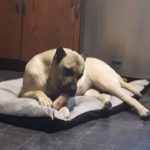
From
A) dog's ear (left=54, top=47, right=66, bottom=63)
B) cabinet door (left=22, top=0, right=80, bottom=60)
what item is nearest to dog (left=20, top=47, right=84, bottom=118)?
dog's ear (left=54, top=47, right=66, bottom=63)

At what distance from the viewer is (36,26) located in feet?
14.0

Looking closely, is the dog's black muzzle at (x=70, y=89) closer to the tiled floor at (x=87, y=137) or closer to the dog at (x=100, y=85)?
the tiled floor at (x=87, y=137)

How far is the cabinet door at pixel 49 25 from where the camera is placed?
408 cm

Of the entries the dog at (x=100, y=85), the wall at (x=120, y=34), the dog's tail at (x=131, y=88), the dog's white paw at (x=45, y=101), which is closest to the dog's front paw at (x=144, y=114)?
the dog at (x=100, y=85)

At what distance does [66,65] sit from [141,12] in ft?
5.27

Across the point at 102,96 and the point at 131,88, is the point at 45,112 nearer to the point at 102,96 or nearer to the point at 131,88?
the point at 102,96

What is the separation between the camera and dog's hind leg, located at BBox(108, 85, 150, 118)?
286 cm

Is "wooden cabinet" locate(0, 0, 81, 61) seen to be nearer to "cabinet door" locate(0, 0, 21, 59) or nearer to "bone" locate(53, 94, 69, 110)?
"cabinet door" locate(0, 0, 21, 59)

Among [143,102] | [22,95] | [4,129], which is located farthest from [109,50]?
[4,129]

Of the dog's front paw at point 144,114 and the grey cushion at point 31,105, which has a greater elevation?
the grey cushion at point 31,105

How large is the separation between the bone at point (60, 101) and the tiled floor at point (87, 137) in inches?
6.8

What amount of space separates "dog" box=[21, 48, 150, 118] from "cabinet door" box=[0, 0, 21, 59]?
4.71 ft

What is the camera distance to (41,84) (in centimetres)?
274

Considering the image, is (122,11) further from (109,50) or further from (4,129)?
(4,129)
